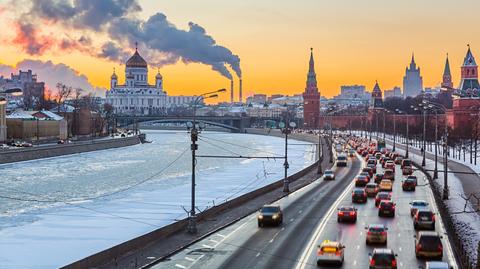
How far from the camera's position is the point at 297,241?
81.9 feet

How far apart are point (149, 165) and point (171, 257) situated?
54.0 meters

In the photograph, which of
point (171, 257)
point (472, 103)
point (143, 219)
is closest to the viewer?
point (171, 257)

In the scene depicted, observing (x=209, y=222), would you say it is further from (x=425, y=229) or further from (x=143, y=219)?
(x=425, y=229)

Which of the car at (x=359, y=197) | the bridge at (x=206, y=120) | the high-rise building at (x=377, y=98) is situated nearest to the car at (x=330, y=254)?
the car at (x=359, y=197)

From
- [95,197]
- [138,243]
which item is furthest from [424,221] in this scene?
[95,197]

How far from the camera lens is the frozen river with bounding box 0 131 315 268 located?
25812 mm

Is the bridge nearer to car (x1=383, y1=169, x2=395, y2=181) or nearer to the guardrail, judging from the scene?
car (x1=383, y1=169, x2=395, y2=181)

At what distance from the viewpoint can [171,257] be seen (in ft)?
72.9

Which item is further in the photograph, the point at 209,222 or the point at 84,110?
the point at 84,110

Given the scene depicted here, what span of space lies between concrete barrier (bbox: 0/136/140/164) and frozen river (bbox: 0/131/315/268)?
1284 mm

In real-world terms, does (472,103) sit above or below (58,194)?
above

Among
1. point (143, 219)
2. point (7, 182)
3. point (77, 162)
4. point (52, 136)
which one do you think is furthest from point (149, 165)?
point (143, 219)

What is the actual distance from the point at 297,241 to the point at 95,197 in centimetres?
2285

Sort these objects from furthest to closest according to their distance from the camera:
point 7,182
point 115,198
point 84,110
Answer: point 84,110 → point 7,182 → point 115,198
